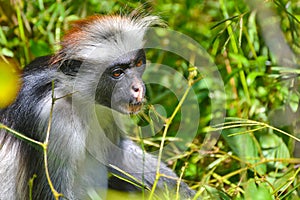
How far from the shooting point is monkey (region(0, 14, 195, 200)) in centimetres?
402

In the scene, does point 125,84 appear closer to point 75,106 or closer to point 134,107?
point 134,107

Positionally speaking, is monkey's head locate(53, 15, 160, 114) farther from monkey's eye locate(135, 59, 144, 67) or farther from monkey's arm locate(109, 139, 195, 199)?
monkey's arm locate(109, 139, 195, 199)

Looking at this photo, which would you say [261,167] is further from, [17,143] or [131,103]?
[17,143]

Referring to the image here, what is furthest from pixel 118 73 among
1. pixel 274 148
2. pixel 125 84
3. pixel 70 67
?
pixel 274 148

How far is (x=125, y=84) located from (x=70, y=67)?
0.38 meters

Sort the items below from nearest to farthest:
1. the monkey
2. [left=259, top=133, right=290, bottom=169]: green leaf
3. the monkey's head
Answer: the monkey → the monkey's head → [left=259, top=133, right=290, bottom=169]: green leaf

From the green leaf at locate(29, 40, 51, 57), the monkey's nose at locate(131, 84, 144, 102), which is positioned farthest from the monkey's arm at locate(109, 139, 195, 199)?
the green leaf at locate(29, 40, 51, 57)

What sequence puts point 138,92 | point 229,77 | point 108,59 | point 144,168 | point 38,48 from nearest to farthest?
1. point 138,92
2. point 108,59
3. point 144,168
4. point 229,77
5. point 38,48

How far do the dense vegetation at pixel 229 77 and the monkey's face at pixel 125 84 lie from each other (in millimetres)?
216

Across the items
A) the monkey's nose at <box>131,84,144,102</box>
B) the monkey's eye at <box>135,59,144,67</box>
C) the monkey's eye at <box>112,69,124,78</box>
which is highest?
the monkey's eye at <box>135,59,144,67</box>

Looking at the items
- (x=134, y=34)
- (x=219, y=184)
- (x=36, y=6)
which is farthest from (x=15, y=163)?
(x=36, y=6)

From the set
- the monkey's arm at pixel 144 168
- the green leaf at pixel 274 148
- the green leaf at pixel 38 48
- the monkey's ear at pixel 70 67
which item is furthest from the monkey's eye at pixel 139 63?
the green leaf at pixel 38 48

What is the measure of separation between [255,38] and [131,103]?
6.64ft

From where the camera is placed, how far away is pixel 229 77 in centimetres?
534
